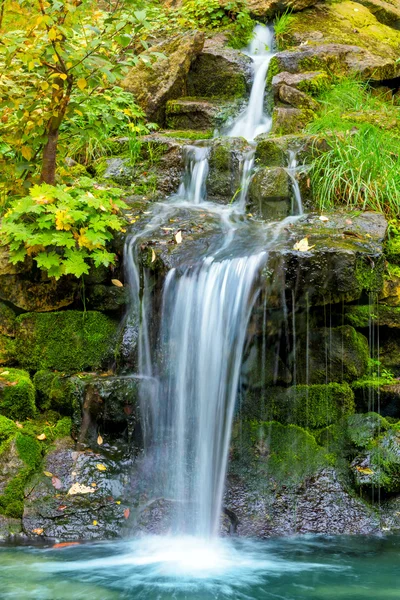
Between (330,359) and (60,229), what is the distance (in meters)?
2.50

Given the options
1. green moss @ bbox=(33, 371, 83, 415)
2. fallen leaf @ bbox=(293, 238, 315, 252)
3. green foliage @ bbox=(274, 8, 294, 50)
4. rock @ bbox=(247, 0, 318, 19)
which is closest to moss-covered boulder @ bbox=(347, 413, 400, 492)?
fallen leaf @ bbox=(293, 238, 315, 252)

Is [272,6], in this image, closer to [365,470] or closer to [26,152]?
[26,152]

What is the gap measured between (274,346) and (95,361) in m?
1.58

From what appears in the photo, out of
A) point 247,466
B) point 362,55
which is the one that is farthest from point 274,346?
point 362,55

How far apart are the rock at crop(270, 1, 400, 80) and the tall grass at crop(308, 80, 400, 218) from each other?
2417mm

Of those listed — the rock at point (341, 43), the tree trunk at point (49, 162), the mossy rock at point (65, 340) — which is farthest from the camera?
the rock at point (341, 43)

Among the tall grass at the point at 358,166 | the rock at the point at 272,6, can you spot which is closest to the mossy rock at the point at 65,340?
the tall grass at the point at 358,166

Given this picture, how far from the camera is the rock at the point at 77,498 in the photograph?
454 centimetres

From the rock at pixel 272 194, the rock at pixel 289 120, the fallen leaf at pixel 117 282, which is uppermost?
the rock at pixel 289 120

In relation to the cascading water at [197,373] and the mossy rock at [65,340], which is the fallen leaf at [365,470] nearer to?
the cascading water at [197,373]

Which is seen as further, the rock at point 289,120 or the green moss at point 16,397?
the rock at point 289,120

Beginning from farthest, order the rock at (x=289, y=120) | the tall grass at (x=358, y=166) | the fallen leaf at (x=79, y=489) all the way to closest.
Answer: the rock at (x=289, y=120)
the tall grass at (x=358, y=166)
the fallen leaf at (x=79, y=489)

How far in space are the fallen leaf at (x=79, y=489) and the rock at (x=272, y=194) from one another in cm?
310

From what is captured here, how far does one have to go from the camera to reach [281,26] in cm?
1066
